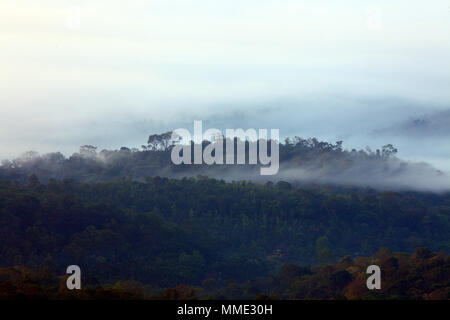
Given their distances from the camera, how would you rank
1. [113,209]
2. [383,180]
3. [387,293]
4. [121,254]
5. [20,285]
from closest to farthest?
[20,285] → [387,293] → [121,254] → [113,209] → [383,180]

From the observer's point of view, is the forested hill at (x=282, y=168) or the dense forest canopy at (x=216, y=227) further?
the forested hill at (x=282, y=168)

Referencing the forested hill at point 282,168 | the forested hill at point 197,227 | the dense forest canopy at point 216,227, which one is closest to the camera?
the dense forest canopy at point 216,227

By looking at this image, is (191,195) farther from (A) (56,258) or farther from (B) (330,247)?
(A) (56,258)

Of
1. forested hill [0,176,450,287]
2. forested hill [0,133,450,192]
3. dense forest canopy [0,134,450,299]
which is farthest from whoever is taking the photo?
forested hill [0,133,450,192]

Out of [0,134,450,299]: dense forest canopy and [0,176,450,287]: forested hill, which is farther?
[0,176,450,287]: forested hill

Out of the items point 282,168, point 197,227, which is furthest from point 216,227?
point 282,168

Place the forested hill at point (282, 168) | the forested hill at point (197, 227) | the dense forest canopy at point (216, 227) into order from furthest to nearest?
the forested hill at point (282, 168)
the forested hill at point (197, 227)
the dense forest canopy at point (216, 227)

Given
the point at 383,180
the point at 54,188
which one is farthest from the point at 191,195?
the point at 383,180

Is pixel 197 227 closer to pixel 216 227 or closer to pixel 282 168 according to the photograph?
pixel 216 227
